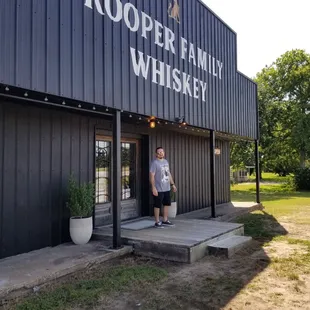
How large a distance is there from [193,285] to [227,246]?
1457 mm

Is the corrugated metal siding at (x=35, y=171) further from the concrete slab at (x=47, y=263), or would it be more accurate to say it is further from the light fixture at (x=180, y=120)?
the light fixture at (x=180, y=120)

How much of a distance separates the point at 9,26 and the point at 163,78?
3215mm

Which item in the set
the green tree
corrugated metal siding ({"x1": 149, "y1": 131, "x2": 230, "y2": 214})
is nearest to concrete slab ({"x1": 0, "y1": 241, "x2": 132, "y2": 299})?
corrugated metal siding ({"x1": 149, "y1": 131, "x2": 230, "y2": 214})

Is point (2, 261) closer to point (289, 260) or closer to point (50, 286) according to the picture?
point (50, 286)

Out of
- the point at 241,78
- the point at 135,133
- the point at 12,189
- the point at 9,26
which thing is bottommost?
the point at 12,189

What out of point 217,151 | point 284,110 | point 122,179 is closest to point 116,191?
point 122,179

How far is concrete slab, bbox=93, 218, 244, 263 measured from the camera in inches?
192

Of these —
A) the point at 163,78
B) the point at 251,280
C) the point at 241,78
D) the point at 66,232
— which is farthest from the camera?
the point at 241,78

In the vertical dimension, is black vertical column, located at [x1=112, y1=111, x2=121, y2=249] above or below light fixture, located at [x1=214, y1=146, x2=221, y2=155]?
below

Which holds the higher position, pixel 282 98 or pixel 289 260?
pixel 282 98

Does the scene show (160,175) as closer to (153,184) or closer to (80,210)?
(153,184)

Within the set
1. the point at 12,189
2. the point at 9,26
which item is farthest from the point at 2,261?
the point at 9,26

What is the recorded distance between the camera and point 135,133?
7.58m

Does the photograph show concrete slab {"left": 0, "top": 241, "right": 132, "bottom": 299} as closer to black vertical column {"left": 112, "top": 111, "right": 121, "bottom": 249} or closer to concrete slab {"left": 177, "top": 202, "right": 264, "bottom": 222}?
black vertical column {"left": 112, "top": 111, "right": 121, "bottom": 249}
